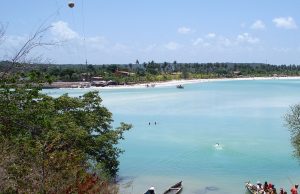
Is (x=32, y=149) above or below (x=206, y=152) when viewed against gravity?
above

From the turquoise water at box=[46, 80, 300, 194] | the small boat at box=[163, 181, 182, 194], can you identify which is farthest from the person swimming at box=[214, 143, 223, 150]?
the small boat at box=[163, 181, 182, 194]

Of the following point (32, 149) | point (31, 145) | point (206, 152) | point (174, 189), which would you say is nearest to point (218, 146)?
point (206, 152)

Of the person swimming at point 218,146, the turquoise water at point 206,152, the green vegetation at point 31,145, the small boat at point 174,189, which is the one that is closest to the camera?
the green vegetation at point 31,145

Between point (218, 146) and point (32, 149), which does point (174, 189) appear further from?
point (218, 146)

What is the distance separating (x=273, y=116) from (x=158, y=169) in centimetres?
3434

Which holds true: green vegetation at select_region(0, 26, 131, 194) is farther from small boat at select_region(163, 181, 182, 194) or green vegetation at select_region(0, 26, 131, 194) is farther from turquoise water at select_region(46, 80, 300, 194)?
small boat at select_region(163, 181, 182, 194)

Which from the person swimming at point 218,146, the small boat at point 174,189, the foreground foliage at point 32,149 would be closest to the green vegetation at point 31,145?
the foreground foliage at point 32,149

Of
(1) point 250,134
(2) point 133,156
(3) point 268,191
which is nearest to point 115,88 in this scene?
(1) point 250,134

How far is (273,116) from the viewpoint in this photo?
198 ft

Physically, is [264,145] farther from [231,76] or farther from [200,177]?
[231,76]

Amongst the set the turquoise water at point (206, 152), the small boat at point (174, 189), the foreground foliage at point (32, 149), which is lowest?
the turquoise water at point (206, 152)

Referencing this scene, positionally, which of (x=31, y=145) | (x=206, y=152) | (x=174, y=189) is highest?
(x=31, y=145)

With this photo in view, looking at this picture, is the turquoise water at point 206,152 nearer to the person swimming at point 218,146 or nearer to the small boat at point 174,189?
the person swimming at point 218,146

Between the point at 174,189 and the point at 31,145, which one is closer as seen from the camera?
the point at 31,145
